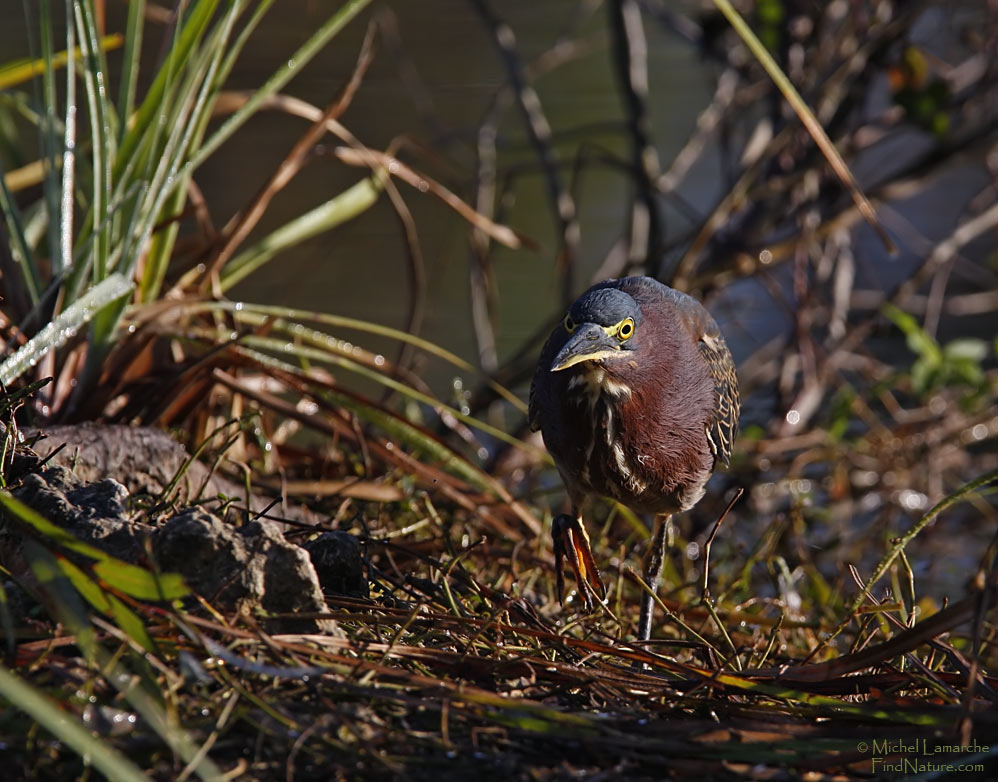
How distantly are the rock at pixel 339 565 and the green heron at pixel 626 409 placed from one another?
614mm

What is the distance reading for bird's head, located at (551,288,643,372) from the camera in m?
2.96

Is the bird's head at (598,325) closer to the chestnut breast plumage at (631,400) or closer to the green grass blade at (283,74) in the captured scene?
the chestnut breast plumage at (631,400)

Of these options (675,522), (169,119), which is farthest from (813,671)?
(675,522)

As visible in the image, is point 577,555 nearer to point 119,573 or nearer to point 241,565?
point 241,565

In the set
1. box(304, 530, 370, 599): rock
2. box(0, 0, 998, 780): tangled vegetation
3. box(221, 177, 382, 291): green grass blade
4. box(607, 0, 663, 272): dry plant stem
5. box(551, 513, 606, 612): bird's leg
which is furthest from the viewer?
box(607, 0, 663, 272): dry plant stem

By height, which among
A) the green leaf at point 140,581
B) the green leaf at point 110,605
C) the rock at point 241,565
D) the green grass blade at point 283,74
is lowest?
the rock at point 241,565

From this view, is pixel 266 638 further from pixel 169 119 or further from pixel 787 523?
pixel 787 523

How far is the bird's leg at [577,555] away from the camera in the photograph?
3094mm

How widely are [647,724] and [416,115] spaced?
26.0 ft

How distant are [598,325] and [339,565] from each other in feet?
2.84

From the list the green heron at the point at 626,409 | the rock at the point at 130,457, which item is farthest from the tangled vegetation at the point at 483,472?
the green heron at the point at 626,409

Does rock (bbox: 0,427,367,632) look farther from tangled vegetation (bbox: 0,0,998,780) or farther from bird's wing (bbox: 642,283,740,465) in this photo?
bird's wing (bbox: 642,283,740,465)

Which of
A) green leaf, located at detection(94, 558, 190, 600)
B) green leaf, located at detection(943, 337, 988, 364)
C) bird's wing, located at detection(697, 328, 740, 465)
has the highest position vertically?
green leaf, located at detection(94, 558, 190, 600)

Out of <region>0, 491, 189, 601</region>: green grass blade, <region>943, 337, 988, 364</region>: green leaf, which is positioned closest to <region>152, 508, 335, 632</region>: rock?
<region>0, 491, 189, 601</region>: green grass blade
